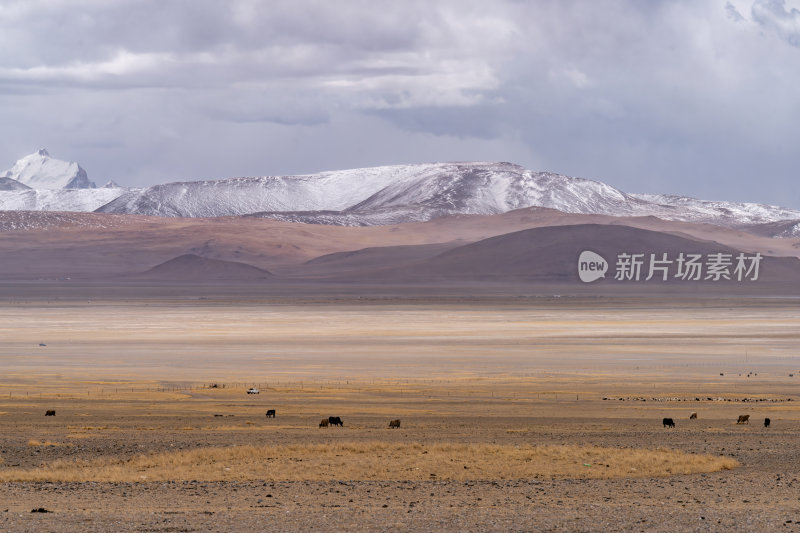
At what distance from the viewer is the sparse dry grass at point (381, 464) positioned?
20.6m

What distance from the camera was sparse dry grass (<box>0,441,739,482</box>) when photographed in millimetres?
20562

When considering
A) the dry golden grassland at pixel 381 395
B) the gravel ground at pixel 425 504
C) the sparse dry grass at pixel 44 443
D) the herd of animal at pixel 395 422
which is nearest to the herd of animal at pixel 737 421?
the herd of animal at pixel 395 422

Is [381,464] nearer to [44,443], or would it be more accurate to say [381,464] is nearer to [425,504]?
[425,504]

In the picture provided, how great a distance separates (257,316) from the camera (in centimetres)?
8969

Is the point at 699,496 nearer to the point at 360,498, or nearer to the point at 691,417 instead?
the point at 360,498

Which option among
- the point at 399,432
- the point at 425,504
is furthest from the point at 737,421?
the point at 425,504

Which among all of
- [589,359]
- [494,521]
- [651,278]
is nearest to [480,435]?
[494,521]

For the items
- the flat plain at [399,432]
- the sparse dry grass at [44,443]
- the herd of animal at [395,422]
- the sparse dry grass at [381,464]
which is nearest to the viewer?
the flat plain at [399,432]
